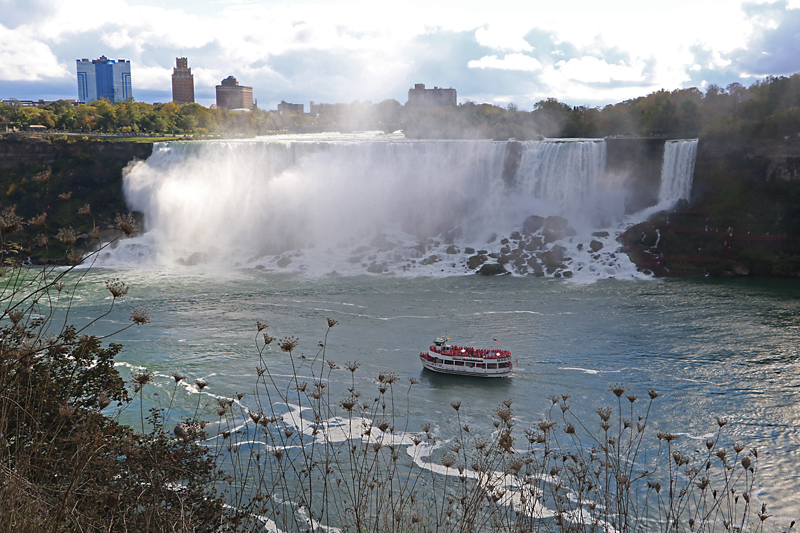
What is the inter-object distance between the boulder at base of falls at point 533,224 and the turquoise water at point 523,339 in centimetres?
620

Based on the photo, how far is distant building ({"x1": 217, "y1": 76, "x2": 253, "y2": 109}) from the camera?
130 metres

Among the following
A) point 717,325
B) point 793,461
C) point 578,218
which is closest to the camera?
point 793,461

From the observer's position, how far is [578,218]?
33656 mm

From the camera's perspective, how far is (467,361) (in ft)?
51.2

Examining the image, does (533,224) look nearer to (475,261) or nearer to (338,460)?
(475,261)

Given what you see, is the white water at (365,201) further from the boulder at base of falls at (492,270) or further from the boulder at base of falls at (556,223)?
the boulder at base of falls at (492,270)

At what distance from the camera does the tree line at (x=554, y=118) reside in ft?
107

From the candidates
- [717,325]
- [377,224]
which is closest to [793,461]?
[717,325]

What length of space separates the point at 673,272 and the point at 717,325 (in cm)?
817

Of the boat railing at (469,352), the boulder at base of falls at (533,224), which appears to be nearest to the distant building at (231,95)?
the boulder at base of falls at (533,224)

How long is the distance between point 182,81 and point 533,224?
12818 centimetres

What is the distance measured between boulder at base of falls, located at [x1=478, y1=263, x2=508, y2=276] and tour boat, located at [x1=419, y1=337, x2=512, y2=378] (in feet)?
39.9

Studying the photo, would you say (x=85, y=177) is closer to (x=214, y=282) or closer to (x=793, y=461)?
(x=214, y=282)

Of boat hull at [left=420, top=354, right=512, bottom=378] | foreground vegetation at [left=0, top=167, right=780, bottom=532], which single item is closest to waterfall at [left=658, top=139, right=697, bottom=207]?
boat hull at [left=420, top=354, right=512, bottom=378]
